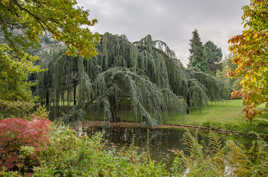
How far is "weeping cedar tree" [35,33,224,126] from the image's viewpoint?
22.4ft

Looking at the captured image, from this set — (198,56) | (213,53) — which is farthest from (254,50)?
(213,53)

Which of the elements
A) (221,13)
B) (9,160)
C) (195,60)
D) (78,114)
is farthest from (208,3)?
(195,60)

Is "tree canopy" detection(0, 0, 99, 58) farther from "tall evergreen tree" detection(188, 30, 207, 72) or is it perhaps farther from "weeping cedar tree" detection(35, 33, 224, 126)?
"tall evergreen tree" detection(188, 30, 207, 72)

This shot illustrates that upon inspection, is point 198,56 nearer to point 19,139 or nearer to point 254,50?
point 254,50

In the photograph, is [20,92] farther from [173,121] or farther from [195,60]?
[195,60]

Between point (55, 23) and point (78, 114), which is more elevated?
point (55, 23)

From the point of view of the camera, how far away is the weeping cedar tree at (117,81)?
22.4 feet

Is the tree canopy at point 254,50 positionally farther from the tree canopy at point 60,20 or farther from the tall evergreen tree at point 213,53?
the tall evergreen tree at point 213,53

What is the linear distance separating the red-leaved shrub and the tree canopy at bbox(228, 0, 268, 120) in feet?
11.4

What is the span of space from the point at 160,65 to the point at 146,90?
220 centimetres

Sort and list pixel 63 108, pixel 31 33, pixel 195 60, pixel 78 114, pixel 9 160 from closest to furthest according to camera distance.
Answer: pixel 9 160, pixel 31 33, pixel 78 114, pixel 63 108, pixel 195 60

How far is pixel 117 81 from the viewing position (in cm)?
739

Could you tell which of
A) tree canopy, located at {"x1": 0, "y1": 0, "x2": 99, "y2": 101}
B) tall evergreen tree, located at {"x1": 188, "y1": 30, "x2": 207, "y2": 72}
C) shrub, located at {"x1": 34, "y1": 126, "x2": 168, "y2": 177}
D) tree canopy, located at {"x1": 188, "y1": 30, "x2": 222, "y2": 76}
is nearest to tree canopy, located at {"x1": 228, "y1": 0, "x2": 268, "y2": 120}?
shrub, located at {"x1": 34, "y1": 126, "x2": 168, "y2": 177}

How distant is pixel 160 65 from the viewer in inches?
339
